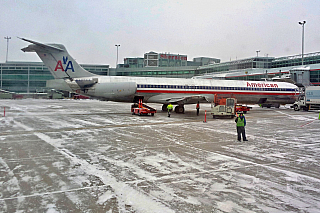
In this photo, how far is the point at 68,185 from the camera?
661cm

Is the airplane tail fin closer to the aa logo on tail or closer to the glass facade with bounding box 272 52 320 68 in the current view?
the aa logo on tail

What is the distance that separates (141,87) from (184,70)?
67.0m

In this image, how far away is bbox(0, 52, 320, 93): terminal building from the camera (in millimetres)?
54656

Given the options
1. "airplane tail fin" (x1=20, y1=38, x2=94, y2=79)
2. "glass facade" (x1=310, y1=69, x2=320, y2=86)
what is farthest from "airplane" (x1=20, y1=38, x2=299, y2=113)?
"glass facade" (x1=310, y1=69, x2=320, y2=86)

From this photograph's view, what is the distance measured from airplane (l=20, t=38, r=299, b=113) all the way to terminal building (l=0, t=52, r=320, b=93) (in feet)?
72.0

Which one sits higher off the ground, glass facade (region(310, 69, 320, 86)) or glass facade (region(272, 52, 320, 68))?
glass facade (region(272, 52, 320, 68))

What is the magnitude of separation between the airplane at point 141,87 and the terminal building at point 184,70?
2196 centimetres

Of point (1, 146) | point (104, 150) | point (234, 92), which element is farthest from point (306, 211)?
point (234, 92)

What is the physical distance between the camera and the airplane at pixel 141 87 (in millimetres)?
25031

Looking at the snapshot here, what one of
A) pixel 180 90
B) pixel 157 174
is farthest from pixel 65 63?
pixel 157 174

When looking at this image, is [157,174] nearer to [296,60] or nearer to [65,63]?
[65,63]

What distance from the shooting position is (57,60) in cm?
2500

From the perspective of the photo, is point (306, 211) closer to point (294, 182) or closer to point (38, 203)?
point (294, 182)

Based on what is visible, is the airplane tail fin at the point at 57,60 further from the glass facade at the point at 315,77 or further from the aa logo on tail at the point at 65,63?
the glass facade at the point at 315,77
